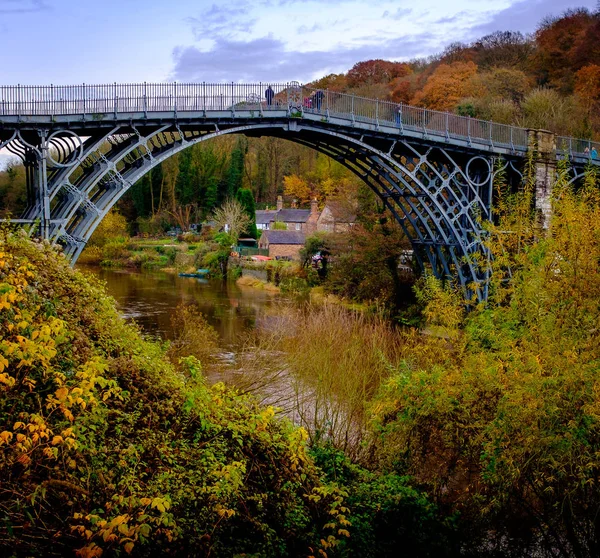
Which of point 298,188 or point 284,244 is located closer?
point 284,244

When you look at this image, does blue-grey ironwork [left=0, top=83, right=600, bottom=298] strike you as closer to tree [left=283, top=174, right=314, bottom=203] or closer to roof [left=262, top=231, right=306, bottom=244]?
roof [left=262, top=231, right=306, bottom=244]

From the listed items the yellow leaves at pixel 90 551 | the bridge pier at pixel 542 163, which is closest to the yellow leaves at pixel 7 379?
the yellow leaves at pixel 90 551

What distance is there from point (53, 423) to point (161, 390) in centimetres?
143

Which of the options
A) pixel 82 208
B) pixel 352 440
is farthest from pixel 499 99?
pixel 352 440

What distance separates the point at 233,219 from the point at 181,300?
83.4ft

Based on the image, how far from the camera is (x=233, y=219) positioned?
59906 mm

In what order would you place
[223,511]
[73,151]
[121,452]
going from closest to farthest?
1. [223,511]
2. [121,452]
3. [73,151]

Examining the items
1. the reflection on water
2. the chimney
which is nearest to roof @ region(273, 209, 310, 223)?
the chimney

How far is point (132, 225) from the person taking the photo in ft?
232

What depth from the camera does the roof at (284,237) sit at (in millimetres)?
54750

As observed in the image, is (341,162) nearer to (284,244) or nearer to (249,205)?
(284,244)

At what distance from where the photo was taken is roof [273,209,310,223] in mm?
64125

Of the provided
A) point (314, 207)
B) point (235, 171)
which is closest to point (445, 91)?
point (314, 207)

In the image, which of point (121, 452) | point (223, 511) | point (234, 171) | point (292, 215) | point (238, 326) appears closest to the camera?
point (223, 511)
